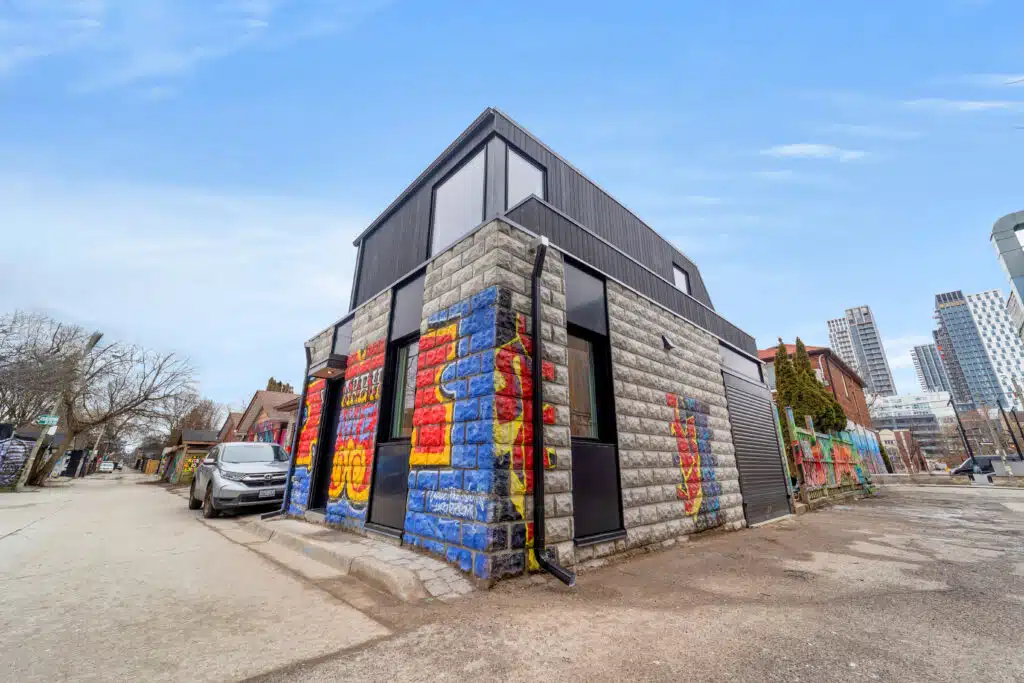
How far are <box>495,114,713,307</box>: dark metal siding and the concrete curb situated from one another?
5.55 m

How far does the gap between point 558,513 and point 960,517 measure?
1046 centimetres

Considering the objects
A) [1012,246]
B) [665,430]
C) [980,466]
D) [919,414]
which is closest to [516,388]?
[665,430]

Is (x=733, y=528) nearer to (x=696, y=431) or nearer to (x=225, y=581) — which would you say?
(x=696, y=431)

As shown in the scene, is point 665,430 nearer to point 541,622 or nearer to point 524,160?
point 541,622

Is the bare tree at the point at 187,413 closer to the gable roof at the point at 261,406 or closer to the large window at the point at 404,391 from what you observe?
the gable roof at the point at 261,406

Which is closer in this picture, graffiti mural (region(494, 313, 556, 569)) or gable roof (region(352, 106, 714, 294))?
graffiti mural (region(494, 313, 556, 569))

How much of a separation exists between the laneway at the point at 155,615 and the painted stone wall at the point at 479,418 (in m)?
1.20

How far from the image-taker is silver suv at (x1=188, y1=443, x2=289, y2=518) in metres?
7.81

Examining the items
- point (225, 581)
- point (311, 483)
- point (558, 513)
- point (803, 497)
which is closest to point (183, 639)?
point (225, 581)

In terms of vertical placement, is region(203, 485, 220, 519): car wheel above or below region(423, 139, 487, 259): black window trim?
below

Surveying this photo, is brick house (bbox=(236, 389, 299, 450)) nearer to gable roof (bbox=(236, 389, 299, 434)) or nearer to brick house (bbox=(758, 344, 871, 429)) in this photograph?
gable roof (bbox=(236, 389, 299, 434))

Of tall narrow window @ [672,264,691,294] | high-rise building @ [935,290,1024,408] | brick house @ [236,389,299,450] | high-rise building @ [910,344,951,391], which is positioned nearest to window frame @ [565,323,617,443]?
tall narrow window @ [672,264,691,294]

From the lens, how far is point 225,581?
3.61 meters

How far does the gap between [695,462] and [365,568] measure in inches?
213
